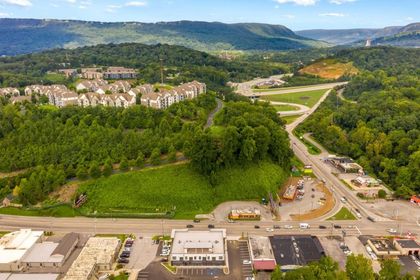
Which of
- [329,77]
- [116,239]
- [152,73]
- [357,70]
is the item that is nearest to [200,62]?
[152,73]

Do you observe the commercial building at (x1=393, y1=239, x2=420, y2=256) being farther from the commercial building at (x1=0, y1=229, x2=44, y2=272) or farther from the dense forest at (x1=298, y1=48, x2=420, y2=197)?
the commercial building at (x1=0, y1=229, x2=44, y2=272)

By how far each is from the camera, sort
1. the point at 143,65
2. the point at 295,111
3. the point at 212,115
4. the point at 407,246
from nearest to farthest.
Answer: the point at 407,246, the point at 212,115, the point at 295,111, the point at 143,65

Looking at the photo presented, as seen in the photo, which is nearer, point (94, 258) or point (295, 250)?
point (94, 258)

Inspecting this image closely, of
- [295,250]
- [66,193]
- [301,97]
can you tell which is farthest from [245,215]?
[301,97]

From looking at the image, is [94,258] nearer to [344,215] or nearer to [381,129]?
[344,215]

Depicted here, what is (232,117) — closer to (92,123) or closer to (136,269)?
(92,123)

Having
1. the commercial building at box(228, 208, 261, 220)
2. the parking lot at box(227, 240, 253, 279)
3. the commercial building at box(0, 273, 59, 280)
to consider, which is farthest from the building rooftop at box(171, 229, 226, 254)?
the commercial building at box(0, 273, 59, 280)

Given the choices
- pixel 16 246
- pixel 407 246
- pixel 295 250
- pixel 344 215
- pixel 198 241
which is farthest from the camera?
pixel 344 215
